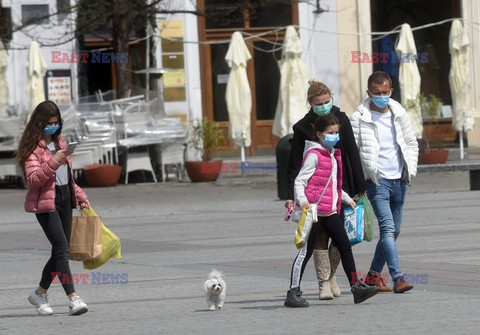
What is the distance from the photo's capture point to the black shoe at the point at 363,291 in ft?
30.5

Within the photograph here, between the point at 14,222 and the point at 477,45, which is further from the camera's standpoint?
the point at 477,45

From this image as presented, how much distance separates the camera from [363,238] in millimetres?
9727

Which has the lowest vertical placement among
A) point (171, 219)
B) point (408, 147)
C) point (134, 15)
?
point (171, 219)

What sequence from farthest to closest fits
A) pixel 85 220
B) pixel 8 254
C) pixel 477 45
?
pixel 477 45, pixel 8 254, pixel 85 220

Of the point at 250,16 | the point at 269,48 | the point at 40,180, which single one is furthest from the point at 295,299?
the point at 269,48

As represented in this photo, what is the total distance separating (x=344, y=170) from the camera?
971 centimetres

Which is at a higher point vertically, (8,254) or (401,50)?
(401,50)

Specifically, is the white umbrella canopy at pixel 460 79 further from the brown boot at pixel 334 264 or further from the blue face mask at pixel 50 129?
the blue face mask at pixel 50 129

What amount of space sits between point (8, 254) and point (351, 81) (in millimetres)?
16370

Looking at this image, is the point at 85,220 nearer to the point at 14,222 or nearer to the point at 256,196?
the point at 14,222

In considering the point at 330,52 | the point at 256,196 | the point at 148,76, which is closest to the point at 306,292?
the point at 256,196

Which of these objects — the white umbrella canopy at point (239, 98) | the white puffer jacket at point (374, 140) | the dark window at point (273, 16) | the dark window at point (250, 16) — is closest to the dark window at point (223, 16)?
the dark window at point (250, 16)

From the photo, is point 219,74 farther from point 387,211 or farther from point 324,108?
point 324,108

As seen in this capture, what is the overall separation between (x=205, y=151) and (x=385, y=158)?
14798mm
